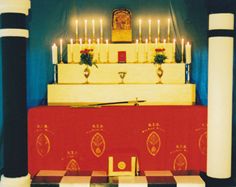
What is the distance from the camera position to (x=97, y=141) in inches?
185

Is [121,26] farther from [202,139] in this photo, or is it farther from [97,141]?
[202,139]

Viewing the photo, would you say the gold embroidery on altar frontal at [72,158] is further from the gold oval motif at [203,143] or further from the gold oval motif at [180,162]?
the gold oval motif at [203,143]

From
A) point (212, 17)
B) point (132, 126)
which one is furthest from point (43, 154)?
point (212, 17)

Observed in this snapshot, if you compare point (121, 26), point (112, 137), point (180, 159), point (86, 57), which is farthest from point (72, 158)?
point (121, 26)

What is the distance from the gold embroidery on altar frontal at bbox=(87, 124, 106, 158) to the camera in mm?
4695

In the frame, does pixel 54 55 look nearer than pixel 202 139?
No

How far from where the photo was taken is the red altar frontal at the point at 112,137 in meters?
4.70

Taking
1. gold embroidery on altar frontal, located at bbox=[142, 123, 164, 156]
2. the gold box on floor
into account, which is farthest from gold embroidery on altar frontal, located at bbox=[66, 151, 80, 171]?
the gold box on floor

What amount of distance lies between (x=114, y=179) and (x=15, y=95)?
4.62ft

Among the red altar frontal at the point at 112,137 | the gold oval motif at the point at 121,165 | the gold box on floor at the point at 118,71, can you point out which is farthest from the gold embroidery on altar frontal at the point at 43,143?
the gold box on floor at the point at 118,71

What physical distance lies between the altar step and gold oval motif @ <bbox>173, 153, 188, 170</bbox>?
0.08 m

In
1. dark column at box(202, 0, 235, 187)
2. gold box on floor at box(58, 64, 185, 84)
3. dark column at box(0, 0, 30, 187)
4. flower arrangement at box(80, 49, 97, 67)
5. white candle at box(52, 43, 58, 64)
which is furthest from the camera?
gold box on floor at box(58, 64, 185, 84)

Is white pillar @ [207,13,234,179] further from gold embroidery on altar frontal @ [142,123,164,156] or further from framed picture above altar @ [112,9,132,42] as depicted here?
framed picture above altar @ [112,9,132,42]

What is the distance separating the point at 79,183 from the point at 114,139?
2.23ft
